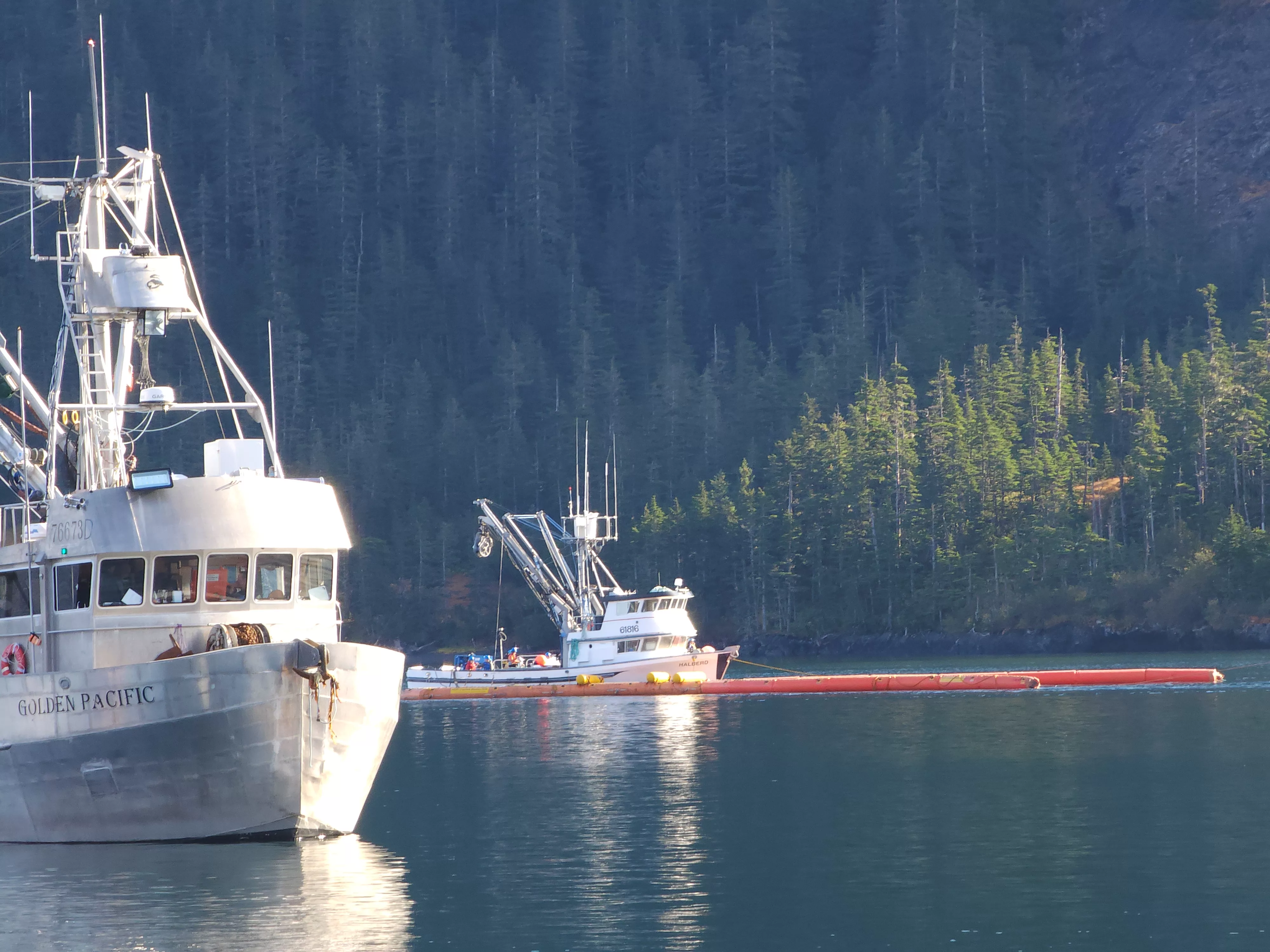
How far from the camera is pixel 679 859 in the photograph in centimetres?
3256

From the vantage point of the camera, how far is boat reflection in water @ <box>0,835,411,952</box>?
26.0 meters

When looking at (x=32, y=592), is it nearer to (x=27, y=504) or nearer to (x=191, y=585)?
(x=27, y=504)

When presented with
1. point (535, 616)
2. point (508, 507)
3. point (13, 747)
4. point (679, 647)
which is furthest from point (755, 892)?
point (508, 507)

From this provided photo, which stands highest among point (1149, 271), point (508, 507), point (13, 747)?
point (1149, 271)

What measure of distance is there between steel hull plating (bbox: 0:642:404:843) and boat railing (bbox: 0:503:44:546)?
341cm

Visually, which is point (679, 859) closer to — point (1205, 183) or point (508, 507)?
point (508, 507)

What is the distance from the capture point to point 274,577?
35.0 m

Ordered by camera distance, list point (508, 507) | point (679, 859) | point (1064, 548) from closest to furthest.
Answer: point (679, 859) → point (1064, 548) → point (508, 507)

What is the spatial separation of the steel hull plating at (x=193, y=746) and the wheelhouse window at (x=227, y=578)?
2050 millimetres

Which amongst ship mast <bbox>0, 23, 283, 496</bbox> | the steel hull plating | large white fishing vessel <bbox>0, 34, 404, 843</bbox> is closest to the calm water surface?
the steel hull plating

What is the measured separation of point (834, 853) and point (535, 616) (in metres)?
104

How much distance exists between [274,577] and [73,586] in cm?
362

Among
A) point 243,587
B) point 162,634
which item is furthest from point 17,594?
point 243,587

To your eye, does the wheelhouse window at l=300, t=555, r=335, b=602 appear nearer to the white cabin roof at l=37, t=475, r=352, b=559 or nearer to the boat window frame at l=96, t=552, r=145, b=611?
the white cabin roof at l=37, t=475, r=352, b=559
